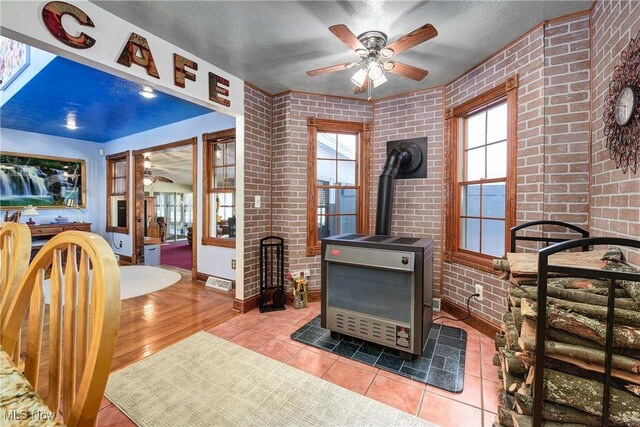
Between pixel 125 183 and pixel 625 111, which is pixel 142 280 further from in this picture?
pixel 625 111

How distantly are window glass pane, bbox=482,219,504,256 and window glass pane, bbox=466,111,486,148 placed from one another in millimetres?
827

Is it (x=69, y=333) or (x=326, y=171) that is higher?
(x=326, y=171)

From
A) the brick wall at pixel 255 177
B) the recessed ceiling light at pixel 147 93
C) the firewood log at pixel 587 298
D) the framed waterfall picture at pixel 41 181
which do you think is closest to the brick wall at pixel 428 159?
the brick wall at pixel 255 177

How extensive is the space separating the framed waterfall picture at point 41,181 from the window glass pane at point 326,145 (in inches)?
213

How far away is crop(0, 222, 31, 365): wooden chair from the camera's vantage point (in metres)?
1.04

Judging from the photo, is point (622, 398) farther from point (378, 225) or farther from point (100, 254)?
point (378, 225)

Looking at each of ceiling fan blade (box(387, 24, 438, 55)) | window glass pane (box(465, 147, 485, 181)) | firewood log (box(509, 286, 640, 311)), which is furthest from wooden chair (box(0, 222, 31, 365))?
window glass pane (box(465, 147, 485, 181))

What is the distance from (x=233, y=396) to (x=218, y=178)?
123 inches

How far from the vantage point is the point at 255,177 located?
10.5ft

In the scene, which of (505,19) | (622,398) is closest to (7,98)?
(505,19)

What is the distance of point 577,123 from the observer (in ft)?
6.55

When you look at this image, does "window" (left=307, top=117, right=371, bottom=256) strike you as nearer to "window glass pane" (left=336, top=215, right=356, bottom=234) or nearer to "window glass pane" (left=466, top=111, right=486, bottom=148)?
"window glass pane" (left=336, top=215, right=356, bottom=234)

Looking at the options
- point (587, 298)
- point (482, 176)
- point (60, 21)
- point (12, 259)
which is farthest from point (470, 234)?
point (60, 21)

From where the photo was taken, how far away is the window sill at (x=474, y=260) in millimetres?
2535
